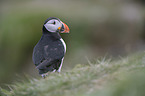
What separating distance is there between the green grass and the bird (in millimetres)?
482

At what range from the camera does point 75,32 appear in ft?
37.7

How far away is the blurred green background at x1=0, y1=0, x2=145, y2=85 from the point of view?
1145cm

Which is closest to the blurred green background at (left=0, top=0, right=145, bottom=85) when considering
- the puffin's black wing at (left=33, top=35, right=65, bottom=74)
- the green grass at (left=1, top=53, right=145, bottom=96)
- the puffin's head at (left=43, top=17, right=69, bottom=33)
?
the puffin's head at (left=43, top=17, right=69, bottom=33)

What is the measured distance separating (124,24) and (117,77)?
9.54 meters

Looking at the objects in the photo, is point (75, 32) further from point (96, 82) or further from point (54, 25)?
point (96, 82)

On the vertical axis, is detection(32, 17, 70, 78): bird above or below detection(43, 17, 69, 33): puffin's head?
below

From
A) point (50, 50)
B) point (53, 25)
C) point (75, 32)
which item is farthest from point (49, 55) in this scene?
point (75, 32)

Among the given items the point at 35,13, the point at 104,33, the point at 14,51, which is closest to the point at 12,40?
the point at 14,51

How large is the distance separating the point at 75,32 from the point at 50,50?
6.52 m

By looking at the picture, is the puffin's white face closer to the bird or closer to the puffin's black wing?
the bird

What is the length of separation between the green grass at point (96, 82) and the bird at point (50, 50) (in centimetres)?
48

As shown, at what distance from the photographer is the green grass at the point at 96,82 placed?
3.37 metres

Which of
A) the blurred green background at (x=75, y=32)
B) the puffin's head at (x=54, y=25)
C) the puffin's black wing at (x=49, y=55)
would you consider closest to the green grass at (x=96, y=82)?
the puffin's black wing at (x=49, y=55)

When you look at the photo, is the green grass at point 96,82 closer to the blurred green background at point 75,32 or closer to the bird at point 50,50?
the bird at point 50,50
